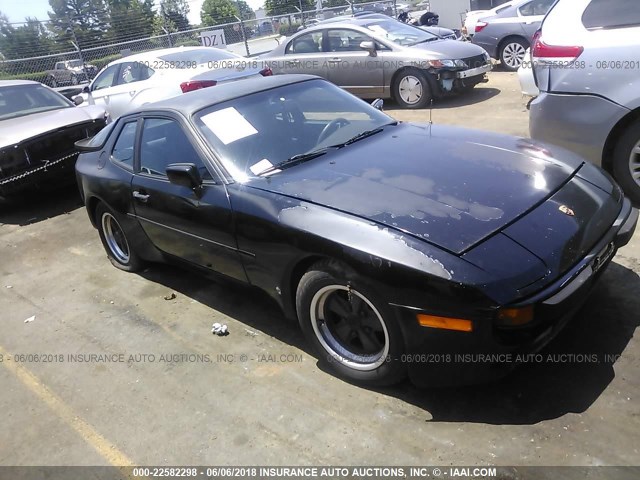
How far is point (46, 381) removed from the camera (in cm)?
353

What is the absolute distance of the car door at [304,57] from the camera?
9.96m

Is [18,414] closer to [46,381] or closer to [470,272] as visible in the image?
[46,381]

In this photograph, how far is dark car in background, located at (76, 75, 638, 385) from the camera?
8.04 ft

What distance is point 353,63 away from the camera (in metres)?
9.46

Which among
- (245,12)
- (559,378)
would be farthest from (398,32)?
(245,12)

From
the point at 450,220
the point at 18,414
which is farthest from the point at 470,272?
the point at 18,414

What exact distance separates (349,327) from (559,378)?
109 cm

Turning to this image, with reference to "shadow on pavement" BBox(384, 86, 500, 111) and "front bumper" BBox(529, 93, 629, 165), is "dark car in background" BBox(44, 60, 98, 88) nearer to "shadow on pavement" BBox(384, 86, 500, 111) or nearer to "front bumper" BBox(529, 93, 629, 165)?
"shadow on pavement" BBox(384, 86, 500, 111)

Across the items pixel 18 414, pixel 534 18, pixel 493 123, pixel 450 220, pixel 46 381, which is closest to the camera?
pixel 450 220

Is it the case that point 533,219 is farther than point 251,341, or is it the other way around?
point 251,341

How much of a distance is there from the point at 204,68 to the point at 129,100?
4.74 ft

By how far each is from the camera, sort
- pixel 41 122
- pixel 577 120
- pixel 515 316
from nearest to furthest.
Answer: pixel 515 316, pixel 577 120, pixel 41 122

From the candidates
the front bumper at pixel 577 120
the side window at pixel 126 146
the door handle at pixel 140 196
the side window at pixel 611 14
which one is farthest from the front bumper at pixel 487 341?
the side window at pixel 126 146

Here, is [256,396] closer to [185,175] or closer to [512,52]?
[185,175]
